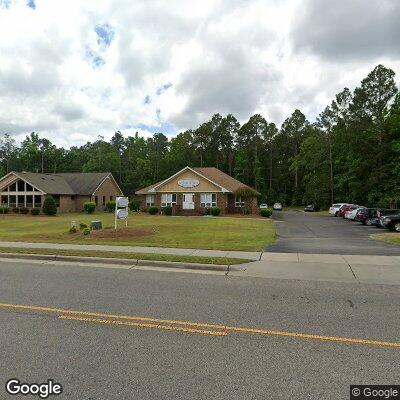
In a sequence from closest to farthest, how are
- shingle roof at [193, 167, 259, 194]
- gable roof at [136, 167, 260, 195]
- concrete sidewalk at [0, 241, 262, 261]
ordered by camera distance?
concrete sidewalk at [0, 241, 262, 261] → gable roof at [136, 167, 260, 195] → shingle roof at [193, 167, 259, 194]

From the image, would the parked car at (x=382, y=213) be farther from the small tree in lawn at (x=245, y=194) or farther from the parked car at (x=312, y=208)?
the parked car at (x=312, y=208)

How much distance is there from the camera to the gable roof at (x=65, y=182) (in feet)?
154

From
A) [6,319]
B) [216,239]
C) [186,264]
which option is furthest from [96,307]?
[216,239]

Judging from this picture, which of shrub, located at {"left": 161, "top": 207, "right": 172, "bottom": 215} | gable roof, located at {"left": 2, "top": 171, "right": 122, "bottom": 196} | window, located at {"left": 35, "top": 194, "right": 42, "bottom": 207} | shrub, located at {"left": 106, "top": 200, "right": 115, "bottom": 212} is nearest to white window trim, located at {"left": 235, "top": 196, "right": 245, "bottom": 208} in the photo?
shrub, located at {"left": 161, "top": 207, "right": 172, "bottom": 215}

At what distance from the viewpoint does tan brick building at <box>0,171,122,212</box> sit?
4662 centimetres

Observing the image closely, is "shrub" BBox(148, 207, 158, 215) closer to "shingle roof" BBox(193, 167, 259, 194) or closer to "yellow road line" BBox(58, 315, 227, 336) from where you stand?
"shingle roof" BBox(193, 167, 259, 194)

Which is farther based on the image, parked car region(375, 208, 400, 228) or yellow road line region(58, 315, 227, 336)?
parked car region(375, 208, 400, 228)

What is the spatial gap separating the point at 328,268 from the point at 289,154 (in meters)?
81.8

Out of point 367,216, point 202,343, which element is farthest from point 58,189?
point 202,343

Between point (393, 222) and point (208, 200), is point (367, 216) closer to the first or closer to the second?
point (393, 222)

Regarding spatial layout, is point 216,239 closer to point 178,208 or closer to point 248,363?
point 248,363

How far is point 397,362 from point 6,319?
598 centimetres

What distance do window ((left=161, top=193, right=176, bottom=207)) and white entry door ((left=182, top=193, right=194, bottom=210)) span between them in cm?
136

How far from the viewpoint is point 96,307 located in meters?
6.86
